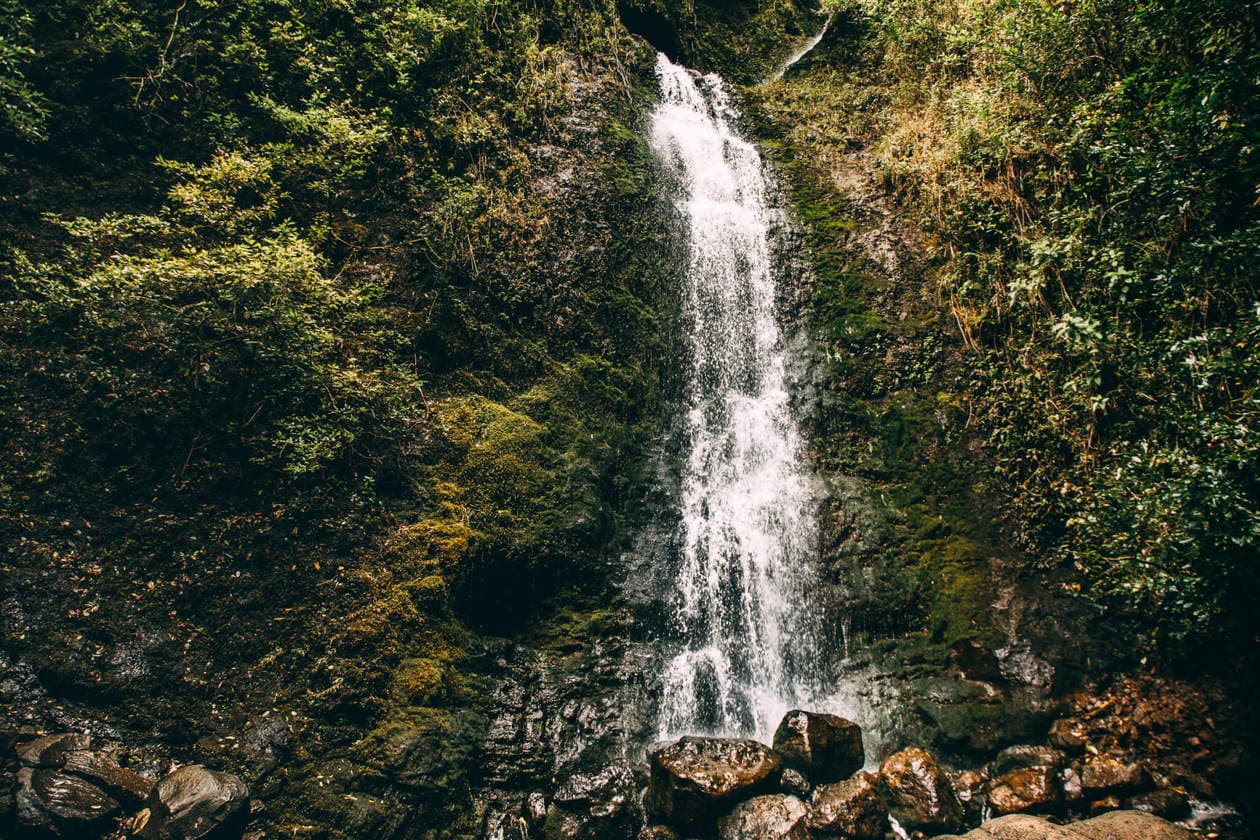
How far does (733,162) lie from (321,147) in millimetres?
7446

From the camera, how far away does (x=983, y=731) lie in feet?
18.8

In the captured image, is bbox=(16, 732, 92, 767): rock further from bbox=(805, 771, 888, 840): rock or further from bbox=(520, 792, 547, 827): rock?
bbox=(805, 771, 888, 840): rock

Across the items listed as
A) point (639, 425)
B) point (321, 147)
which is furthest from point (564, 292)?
point (321, 147)

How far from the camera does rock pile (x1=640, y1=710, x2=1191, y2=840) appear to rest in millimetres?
4840

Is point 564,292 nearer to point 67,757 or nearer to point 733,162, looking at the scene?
point 733,162

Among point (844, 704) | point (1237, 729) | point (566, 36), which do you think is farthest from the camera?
point (566, 36)

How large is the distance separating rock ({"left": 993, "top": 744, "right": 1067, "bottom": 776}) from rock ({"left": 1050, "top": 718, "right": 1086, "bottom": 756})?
102 mm

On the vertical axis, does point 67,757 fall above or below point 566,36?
below

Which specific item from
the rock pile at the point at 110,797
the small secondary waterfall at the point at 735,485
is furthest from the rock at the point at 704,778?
the rock pile at the point at 110,797

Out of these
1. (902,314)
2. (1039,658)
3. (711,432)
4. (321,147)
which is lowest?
(1039,658)

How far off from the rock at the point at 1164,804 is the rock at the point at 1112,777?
4.6 inches

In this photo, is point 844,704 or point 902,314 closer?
point 844,704

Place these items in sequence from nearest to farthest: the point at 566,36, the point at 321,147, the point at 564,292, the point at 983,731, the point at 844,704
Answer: the point at 983,731 < the point at 844,704 < the point at 321,147 < the point at 564,292 < the point at 566,36

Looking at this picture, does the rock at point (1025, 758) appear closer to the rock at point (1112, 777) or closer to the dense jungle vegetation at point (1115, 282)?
the rock at point (1112, 777)
